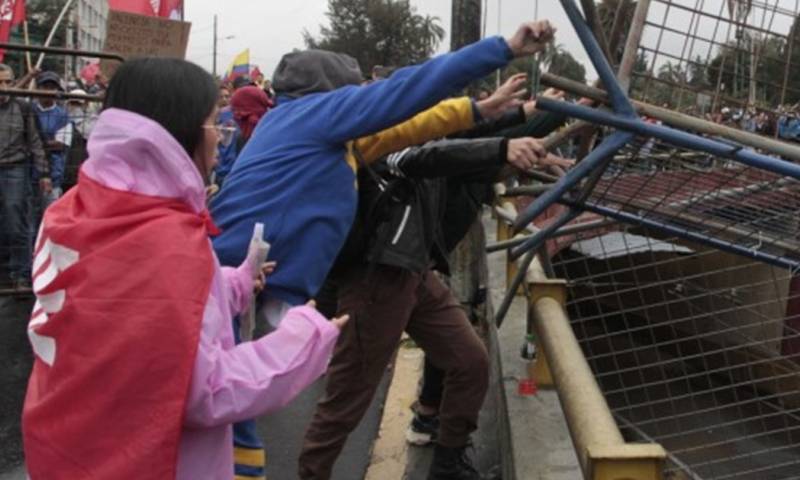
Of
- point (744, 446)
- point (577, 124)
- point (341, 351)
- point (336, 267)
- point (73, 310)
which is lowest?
point (744, 446)

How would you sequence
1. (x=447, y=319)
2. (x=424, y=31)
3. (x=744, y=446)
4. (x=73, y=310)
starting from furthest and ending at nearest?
(x=424, y=31), (x=744, y=446), (x=447, y=319), (x=73, y=310)

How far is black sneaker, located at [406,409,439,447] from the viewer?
15.2 ft

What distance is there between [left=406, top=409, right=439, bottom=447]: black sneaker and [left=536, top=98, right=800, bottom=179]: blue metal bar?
7.97 ft

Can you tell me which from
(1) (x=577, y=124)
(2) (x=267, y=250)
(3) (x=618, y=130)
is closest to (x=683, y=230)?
(1) (x=577, y=124)

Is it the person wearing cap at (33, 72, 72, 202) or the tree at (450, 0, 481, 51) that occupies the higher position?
the tree at (450, 0, 481, 51)

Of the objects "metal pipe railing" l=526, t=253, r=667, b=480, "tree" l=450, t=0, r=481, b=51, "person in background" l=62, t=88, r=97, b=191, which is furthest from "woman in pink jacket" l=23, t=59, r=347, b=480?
"person in background" l=62, t=88, r=97, b=191

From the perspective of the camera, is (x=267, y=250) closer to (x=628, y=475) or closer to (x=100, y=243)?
(x=100, y=243)

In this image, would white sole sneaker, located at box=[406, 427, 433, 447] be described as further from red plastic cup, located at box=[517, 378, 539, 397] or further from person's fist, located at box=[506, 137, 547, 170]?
person's fist, located at box=[506, 137, 547, 170]

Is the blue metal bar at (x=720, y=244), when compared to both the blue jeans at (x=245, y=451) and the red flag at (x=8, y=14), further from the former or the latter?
the red flag at (x=8, y=14)

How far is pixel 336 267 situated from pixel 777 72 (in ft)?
5.78

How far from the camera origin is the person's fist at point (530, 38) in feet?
8.43

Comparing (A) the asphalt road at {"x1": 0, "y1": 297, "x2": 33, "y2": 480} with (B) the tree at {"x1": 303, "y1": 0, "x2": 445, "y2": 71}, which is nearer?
(A) the asphalt road at {"x1": 0, "y1": 297, "x2": 33, "y2": 480}

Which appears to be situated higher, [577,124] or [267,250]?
[577,124]

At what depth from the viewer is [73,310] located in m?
1.76
